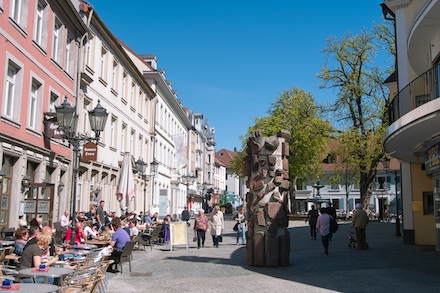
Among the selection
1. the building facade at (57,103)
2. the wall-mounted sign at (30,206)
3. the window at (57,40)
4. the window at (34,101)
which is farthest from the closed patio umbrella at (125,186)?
the window at (57,40)

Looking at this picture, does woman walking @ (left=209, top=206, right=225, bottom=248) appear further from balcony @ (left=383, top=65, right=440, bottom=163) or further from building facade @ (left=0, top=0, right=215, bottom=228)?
balcony @ (left=383, top=65, right=440, bottom=163)

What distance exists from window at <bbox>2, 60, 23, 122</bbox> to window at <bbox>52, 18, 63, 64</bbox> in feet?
11.9

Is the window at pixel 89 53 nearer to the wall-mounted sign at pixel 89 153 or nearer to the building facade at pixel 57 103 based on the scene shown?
the building facade at pixel 57 103

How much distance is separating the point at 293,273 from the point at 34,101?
11.9 metres

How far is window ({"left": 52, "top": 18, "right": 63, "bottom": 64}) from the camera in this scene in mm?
20281

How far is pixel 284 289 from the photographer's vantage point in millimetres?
10219

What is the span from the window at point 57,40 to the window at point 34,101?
212 centimetres

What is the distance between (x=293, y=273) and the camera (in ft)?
40.9

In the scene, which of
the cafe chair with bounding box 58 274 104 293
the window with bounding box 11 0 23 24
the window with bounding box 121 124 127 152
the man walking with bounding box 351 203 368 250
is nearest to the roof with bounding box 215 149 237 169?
the window with bounding box 121 124 127 152

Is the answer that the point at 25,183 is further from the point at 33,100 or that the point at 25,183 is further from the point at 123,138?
the point at 123,138

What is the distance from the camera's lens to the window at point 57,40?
20281mm

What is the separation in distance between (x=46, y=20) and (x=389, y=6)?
48.0ft

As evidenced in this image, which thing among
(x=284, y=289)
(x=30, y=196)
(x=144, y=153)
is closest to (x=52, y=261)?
(x=284, y=289)

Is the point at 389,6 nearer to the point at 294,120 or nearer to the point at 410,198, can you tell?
the point at 410,198
